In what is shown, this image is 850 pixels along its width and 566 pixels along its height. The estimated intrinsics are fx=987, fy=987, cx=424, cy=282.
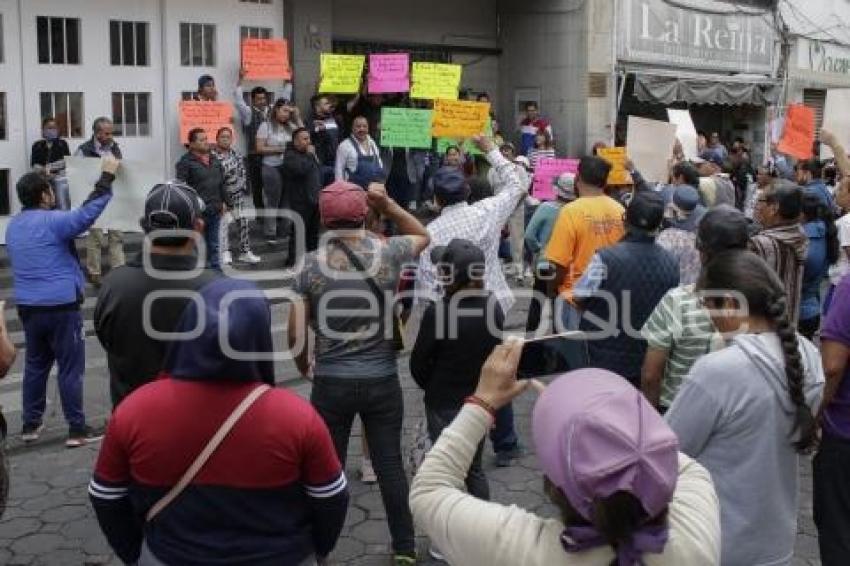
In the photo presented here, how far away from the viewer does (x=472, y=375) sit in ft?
14.9

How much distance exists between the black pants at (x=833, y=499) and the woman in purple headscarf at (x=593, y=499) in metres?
1.56

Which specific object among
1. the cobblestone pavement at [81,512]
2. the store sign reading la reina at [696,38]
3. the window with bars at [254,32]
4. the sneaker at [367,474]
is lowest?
the cobblestone pavement at [81,512]

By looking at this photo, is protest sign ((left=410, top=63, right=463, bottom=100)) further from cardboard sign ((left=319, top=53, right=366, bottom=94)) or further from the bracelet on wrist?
the bracelet on wrist

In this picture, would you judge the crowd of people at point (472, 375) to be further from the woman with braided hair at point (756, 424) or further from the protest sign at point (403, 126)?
the protest sign at point (403, 126)

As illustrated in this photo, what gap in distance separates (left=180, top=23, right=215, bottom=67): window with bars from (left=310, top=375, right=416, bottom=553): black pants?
350 inches

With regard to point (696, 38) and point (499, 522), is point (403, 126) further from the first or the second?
point (499, 522)

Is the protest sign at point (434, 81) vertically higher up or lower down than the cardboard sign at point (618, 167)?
higher up

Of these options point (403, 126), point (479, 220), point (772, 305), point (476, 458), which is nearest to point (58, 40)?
point (403, 126)

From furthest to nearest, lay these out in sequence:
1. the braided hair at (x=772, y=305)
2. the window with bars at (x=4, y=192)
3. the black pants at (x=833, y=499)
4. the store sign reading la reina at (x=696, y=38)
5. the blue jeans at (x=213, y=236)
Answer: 1. the store sign reading la reina at (x=696, y=38)
2. the window with bars at (x=4, y=192)
3. the blue jeans at (x=213, y=236)
4. the black pants at (x=833, y=499)
5. the braided hair at (x=772, y=305)

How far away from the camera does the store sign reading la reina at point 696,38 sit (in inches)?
703

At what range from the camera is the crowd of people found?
1.96 metres

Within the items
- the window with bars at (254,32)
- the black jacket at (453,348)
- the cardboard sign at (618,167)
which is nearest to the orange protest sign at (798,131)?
the cardboard sign at (618,167)

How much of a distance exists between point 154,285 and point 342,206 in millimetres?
840

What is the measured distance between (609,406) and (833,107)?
9570mm
